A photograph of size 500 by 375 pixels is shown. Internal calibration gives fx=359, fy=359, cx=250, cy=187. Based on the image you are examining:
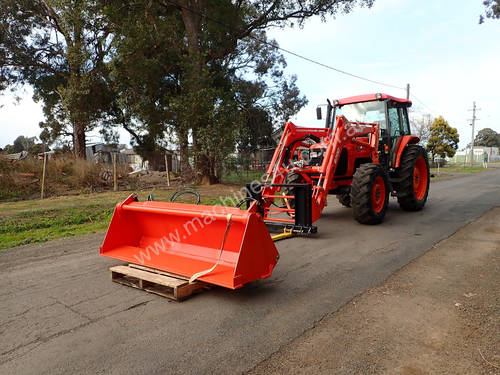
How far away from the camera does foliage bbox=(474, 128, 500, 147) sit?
→ 74.1 meters

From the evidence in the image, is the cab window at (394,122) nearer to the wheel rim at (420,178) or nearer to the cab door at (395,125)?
the cab door at (395,125)

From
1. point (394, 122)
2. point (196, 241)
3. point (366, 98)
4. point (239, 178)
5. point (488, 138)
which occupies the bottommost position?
point (196, 241)

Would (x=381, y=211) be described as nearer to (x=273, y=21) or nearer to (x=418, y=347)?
(x=418, y=347)

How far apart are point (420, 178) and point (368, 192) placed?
3203 mm

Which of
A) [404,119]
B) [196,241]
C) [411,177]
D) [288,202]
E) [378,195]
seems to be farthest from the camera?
[404,119]

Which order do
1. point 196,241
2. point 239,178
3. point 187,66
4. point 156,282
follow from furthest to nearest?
point 239,178
point 187,66
point 196,241
point 156,282

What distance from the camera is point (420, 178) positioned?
28.7 feet

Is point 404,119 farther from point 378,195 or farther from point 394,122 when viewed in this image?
point 378,195

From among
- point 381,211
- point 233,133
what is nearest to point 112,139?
point 233,133

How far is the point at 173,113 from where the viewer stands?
1242 centimetres

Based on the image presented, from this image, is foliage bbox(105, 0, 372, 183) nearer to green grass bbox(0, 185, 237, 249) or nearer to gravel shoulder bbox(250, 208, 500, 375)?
green grass bbox(0, 185, 237, 249)

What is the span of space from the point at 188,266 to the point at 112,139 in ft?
48.7

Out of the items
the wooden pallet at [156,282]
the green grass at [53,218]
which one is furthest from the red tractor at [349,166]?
the green grass at [53,218]

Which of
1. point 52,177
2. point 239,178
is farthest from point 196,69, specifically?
point 52,177
